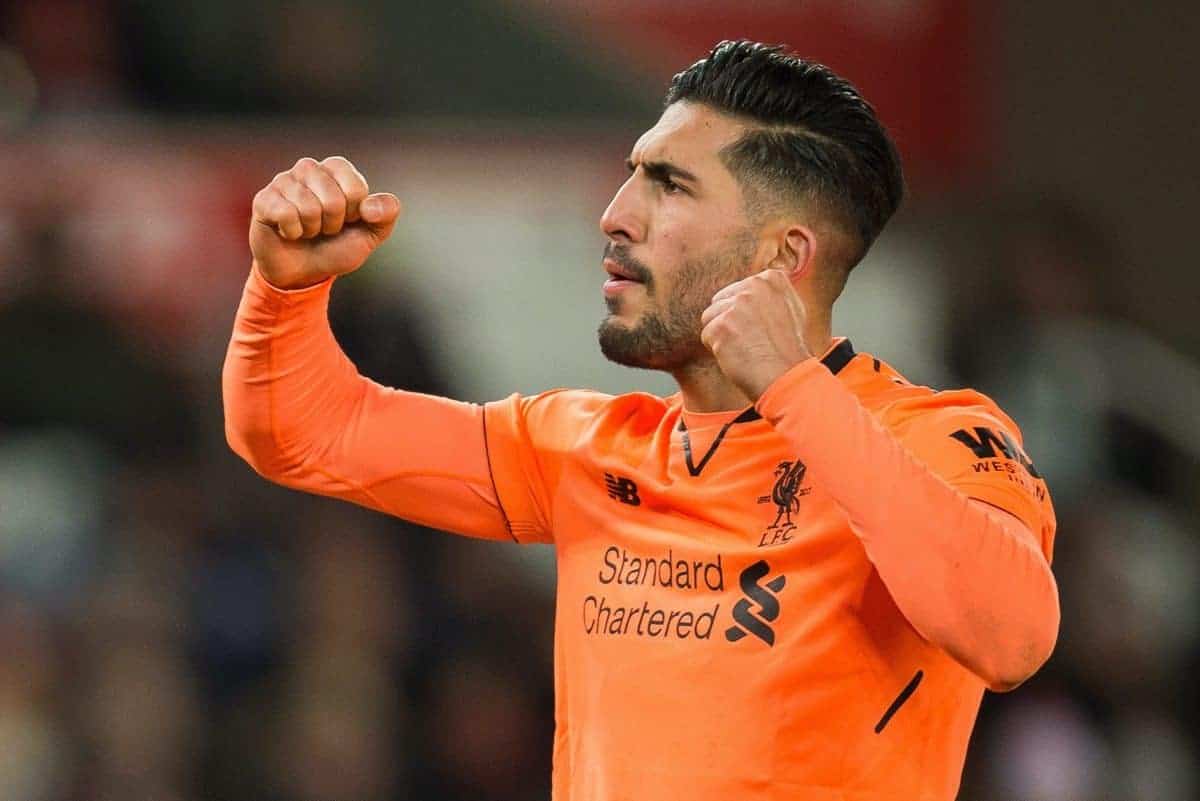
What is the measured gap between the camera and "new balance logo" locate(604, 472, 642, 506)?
112 inches

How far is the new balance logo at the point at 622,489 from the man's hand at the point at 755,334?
44 cm

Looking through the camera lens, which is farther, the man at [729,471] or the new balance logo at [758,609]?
the new balance logo at [758,609]

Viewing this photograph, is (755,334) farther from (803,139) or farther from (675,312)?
(803,139)

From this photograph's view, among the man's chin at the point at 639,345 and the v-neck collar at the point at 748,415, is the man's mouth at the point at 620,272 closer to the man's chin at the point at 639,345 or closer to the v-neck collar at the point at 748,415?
the man's chin at the point at 639,345

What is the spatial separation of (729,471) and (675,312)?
0.90 ft

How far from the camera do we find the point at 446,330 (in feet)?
17.9

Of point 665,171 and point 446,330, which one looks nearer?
point 665,171

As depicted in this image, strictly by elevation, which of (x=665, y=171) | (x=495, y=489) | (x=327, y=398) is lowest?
(x=495, y=489)

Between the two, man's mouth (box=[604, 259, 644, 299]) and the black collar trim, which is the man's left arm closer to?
the black collar trim

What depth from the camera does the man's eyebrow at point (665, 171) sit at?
115 inches

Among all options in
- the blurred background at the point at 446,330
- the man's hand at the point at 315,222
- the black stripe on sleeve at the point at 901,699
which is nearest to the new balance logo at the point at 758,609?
the black stripe on sleeve at the point at 901,699

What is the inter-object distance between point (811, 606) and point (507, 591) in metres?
2.72

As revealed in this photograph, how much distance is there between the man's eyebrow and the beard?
4.8 inches

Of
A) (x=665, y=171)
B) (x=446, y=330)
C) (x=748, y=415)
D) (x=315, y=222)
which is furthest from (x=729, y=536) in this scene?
(x=446, y=330)
